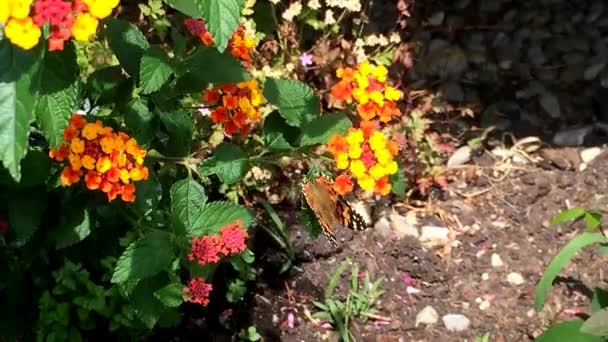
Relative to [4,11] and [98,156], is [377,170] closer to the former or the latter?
[98,156]

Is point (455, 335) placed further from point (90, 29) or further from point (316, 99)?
point (90, 29)

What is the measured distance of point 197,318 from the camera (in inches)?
100

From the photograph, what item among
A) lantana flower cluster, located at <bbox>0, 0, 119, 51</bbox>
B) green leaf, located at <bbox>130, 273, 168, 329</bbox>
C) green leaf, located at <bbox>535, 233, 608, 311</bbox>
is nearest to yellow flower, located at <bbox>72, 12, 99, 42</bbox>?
lantana flower cluster, located at <bbox>0, 0, 119, 51</bbox>

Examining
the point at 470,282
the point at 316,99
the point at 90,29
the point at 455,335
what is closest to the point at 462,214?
the point at 470,282

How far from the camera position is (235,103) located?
1953 millimetres

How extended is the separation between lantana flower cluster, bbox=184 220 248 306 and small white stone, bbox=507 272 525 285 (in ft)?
3.72

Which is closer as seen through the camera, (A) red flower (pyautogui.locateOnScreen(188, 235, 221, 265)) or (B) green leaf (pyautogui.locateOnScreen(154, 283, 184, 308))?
(A) red flower (pyautogui.locateOnScreen(188, 235, 221, 265))

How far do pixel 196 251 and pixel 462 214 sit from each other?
4.25ft

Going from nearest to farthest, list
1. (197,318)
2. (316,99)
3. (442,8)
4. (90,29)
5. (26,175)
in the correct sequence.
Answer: (90,29)
(26,175)
(316,99)
(197,318)
(442,8)

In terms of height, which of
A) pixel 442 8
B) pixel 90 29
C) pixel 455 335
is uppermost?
pixel 90 29

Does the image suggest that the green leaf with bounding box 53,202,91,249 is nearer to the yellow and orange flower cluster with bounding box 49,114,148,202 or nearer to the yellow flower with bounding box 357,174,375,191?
the yellow and orange flower cluster with bounding box 49,114,148,202

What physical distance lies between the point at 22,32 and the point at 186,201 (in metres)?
0.70

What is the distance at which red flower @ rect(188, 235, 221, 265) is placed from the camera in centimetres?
184

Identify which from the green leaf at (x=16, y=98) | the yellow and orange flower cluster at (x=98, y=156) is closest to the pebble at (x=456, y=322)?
the yellow and orange flower cluster at (x=98, y=156)
